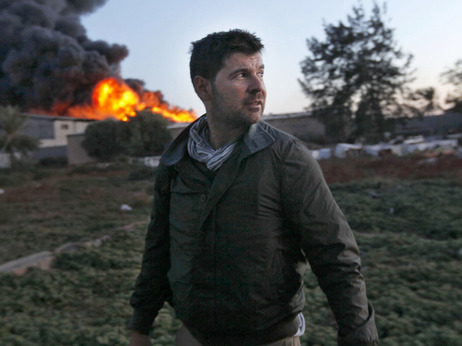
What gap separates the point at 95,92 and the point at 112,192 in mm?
34970

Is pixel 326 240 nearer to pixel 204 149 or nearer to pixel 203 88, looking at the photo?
pixel 204 149

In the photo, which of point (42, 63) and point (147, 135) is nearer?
point (147, 135)

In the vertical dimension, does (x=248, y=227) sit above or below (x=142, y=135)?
below

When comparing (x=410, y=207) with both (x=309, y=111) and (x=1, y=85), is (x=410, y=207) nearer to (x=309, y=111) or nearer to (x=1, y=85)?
(x=309, y=111)

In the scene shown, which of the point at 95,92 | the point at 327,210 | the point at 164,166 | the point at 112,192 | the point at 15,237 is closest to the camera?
the point at 327,210

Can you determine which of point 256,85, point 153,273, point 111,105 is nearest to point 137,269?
point 153,273

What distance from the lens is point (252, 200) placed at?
4.97 feet

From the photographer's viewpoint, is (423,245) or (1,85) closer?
(423,245)

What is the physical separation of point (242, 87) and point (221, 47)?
17 centimetres

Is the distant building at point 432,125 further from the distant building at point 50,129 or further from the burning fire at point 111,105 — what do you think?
the distant building at point 50,129

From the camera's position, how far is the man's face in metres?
1.65

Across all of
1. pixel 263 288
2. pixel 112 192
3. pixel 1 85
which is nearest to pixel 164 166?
pixel 263 288

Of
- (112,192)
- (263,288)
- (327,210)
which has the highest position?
(327,210)

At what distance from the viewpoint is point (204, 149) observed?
1.74 m
